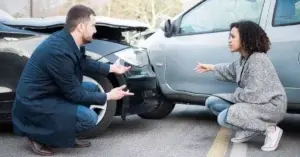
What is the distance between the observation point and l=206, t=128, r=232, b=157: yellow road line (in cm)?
479

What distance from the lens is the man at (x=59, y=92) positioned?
4.20 m

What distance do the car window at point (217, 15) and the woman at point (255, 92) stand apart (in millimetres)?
827

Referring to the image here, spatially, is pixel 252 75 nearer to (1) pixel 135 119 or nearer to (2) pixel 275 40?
(2) pixel 275 40

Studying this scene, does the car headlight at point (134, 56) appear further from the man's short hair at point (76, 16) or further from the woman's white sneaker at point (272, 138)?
the woman's white sneaker at point (272, 138)

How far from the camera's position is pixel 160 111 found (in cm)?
647

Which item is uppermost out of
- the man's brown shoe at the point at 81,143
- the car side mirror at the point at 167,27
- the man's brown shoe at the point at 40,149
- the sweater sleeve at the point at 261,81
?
the car side mirror at the point at 167,27

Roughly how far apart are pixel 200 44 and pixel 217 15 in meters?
0.39

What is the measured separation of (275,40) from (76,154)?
2.22 m

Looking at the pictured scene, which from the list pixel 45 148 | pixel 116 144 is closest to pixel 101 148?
pixel 116 144

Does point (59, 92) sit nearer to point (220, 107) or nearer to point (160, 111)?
point (220, 107)

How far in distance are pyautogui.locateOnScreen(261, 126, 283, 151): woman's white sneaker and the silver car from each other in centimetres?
57

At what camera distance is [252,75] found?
4.73m

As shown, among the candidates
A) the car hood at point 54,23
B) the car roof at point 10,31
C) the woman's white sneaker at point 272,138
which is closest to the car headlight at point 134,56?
the car hood at point 54,23

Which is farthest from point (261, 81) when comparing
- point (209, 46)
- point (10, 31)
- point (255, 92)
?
point (10, 31)
